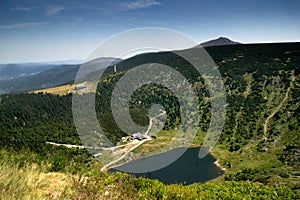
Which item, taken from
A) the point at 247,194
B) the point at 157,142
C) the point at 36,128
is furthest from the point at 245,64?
the point at 247,194

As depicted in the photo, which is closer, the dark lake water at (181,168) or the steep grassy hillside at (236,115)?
the dark lake water at (181,168)

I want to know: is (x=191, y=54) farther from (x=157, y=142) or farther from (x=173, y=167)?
(x=173, y=167)

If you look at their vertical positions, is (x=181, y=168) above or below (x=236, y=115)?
below

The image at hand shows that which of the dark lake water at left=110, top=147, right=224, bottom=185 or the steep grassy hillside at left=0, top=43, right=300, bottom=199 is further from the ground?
the steep grassy hillside at left=0, top=43, right=300, bottom=199

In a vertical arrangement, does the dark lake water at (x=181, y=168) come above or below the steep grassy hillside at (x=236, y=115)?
below

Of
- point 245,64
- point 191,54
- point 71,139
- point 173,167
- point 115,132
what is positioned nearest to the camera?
point 173,167

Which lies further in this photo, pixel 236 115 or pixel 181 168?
pixel 236 115

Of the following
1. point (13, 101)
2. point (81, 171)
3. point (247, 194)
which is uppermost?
point (81, 171)

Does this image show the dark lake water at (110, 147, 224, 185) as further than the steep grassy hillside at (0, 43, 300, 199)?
No
